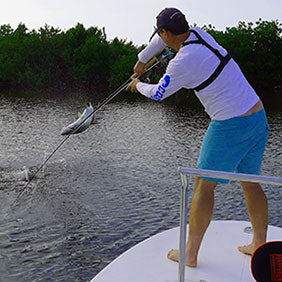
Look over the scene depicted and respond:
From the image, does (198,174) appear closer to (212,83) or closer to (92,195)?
(212,83)

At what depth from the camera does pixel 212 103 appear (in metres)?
3.28

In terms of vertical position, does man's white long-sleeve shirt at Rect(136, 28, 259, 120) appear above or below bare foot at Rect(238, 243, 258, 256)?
above

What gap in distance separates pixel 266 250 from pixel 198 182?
890mm

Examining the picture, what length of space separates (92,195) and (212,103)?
24.3 feet

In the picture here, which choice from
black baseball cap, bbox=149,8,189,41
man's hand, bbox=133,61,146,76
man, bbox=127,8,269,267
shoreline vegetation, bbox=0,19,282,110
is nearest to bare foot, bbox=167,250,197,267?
man, bbox=127,8,269,267

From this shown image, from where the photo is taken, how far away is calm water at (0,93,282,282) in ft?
23.9

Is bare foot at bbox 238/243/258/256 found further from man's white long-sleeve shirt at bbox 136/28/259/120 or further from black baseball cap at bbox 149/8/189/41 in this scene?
black baseball cap at bbox 149/8/189/41

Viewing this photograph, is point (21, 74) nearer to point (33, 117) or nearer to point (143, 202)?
point (33, 117)

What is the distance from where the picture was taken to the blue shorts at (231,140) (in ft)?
10.7

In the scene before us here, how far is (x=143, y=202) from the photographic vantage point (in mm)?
9719

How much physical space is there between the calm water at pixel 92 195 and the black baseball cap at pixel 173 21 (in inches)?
92.2

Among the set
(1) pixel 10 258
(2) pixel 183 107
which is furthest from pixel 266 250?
(2) pixel 183 107

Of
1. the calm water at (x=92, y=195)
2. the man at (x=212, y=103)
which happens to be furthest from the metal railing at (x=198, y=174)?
the calm water at (x=92, y=195)

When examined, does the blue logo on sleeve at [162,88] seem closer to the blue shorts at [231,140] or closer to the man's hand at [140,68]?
the blue shorts at [231,140]
